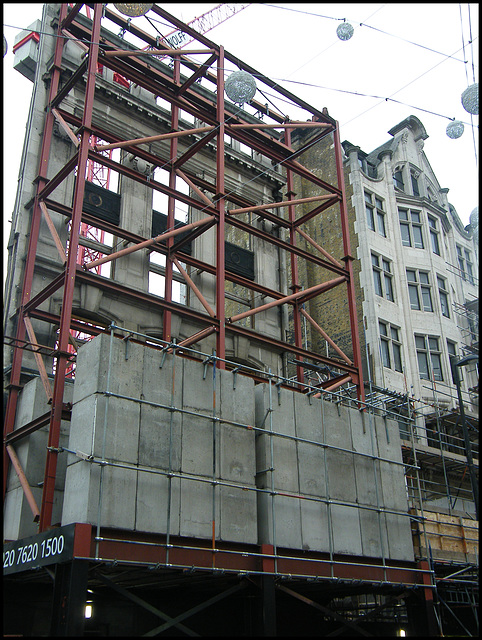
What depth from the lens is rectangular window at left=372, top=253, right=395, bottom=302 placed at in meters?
31.1

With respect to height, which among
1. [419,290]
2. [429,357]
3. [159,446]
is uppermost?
[419,290]

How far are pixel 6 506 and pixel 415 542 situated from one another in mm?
10994

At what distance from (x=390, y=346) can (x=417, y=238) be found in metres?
7.24

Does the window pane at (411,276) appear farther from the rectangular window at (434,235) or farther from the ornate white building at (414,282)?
the rectangular window at (434,235)

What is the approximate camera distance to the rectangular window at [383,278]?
3112 cm

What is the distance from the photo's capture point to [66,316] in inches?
609

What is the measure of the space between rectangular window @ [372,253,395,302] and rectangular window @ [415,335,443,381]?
2.44m

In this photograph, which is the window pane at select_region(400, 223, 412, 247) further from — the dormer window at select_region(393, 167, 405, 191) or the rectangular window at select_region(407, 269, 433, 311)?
the dormer window at select_region(393, 167, 405, 191)

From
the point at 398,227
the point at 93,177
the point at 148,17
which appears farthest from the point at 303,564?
the point at 93,177

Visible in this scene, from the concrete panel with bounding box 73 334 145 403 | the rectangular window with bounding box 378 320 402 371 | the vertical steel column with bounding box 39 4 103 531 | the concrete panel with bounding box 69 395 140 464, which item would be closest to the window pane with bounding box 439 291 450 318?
the rectangular window with bounding box 378 320 402 371

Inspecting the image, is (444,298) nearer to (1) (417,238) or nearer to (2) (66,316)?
(1) (417,238)

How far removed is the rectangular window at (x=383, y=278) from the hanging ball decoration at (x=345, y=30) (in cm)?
1402

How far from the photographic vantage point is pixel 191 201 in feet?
69.1

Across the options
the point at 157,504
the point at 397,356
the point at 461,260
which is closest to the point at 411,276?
the point at 397,356
